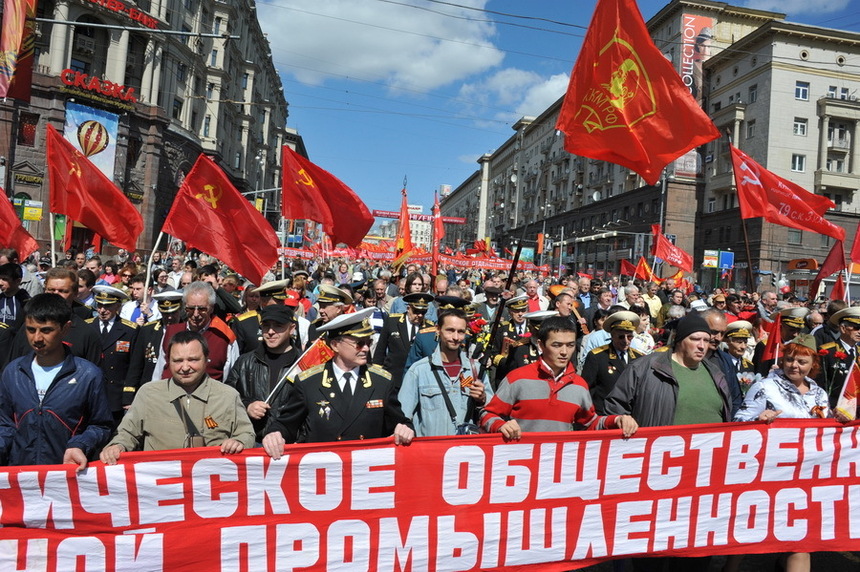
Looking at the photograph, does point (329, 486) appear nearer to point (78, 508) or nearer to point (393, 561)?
point (393, 561)

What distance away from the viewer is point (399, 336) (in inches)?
261

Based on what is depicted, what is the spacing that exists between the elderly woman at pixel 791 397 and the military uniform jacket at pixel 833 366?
1505 millimetres

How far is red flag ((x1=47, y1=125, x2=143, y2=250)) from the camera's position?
8.02 m

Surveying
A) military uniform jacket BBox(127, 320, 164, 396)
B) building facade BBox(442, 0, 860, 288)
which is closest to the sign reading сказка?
military uniform jacket BBox(127, 320, 164, 396)

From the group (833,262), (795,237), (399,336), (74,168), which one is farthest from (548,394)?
(795,237)

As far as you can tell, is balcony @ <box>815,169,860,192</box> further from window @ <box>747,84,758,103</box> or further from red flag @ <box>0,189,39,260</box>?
red flag @ <box>0,189,39,260</box>

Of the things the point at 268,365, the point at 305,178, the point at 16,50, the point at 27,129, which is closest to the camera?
the point at 268,365

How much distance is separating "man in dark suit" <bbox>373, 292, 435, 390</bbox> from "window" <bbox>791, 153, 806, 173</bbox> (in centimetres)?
4845

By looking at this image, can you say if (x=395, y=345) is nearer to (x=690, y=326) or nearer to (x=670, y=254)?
(x=690, y=326)

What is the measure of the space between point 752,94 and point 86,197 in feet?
165

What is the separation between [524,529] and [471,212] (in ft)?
458

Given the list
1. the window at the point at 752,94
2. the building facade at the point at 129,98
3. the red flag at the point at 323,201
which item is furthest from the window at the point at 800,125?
the red flag at the point at 323,201

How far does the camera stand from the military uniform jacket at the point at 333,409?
Answer: 3711mm

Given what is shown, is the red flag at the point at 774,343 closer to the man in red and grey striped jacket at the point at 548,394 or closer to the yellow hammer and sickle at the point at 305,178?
the man in red and grey striped jacket at the point at 548,394
